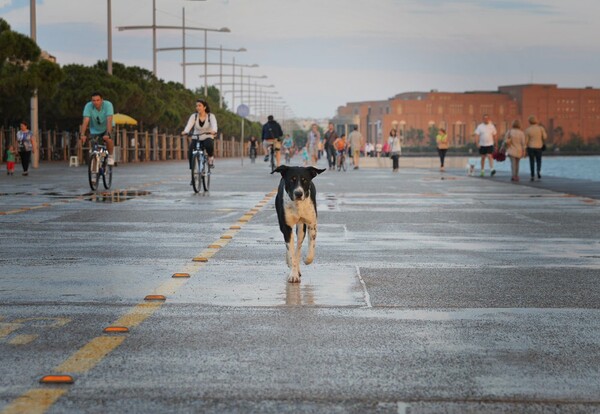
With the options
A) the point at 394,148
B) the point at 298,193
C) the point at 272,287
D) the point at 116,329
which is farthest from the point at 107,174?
the point at 394,148

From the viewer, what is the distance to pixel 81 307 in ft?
25.2

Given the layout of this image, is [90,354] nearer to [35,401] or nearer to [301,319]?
[35,401]

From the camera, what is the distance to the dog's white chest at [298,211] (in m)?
9.06

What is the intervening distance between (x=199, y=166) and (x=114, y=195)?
1.74 m

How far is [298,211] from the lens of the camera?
357 inches

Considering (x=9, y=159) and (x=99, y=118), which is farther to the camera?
(x=9, y=159)

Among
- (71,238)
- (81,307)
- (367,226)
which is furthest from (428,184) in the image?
(81,307)

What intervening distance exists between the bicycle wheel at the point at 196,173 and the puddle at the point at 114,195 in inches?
37.2

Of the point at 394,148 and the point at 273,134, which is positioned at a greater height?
the point at 273,134

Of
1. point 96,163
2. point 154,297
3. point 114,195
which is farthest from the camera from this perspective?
point 96,163

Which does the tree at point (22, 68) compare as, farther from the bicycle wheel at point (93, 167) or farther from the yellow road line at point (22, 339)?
the yellow road line at point (22, 339)

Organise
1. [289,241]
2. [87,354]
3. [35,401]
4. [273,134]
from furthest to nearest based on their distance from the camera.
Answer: [273,134] → [289,241] → [87,354] → [35,401]

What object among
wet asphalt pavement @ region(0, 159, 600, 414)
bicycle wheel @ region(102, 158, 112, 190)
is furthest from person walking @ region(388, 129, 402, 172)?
wet asphalt pavement @ region(0, 159, 600, 414)

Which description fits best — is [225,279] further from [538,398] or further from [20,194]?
[20,194]
